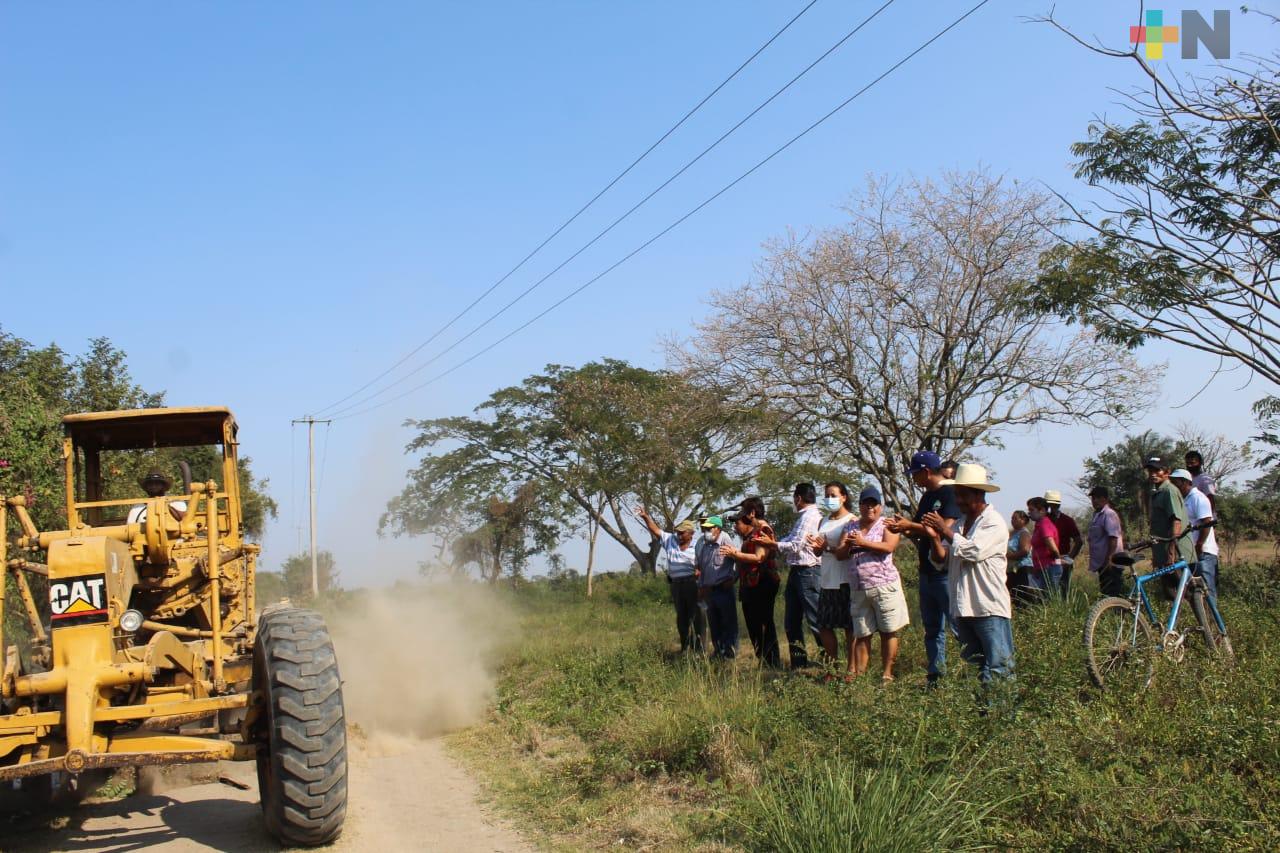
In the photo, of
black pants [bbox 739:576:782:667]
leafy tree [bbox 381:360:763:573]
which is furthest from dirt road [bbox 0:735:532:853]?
leafy tree [bbox 381:360:763:573]

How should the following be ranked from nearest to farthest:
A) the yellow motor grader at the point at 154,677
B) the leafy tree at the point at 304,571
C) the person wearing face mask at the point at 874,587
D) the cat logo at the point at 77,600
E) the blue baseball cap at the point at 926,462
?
the yellow motor grader at the point at 154,677 → the cat logo at the point at 77,600 → the blue baseball cap at the point at 926,462 → the person wearing face mask at the point at 874,587 → the leafy tree at the point at 304,571

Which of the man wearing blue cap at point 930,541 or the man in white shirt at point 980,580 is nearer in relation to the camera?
the man in white shirt at point 980,580

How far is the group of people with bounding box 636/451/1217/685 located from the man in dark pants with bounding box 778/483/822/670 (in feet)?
0.04

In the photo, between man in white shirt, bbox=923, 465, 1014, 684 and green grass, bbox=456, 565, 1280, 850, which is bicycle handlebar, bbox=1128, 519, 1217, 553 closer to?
green grass, bbox=456, 565, 1280, 850

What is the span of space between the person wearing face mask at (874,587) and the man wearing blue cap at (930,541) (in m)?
0.29

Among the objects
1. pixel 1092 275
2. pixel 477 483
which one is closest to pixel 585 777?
pixel 1092 275

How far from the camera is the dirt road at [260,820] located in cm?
674

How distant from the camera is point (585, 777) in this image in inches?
301

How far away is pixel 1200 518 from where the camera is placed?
957cm

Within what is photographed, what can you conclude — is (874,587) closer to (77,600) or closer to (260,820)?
(260,820)

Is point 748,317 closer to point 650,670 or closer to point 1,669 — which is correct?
point 650,670

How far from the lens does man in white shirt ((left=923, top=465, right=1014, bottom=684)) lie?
6977 mm

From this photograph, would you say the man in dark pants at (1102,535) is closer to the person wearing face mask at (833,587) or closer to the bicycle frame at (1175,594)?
the bicycle frame at (1175,594)

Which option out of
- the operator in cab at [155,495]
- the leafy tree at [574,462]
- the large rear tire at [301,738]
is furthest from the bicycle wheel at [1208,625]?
the leafy tree at [574,462]
